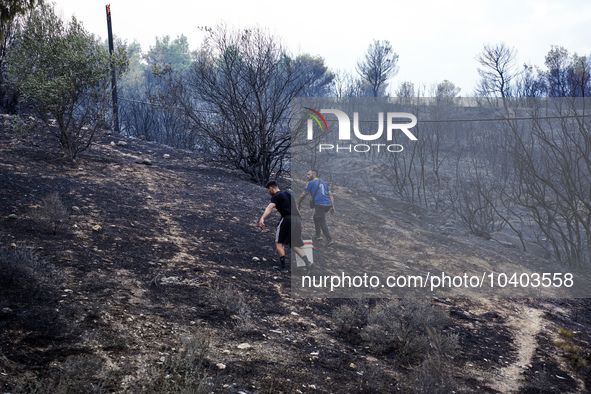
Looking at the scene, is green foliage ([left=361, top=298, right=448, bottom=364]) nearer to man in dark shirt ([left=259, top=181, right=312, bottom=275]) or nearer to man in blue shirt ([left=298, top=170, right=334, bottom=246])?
man in dark shirt ([left=259, top=181, right=312, bottom=275])

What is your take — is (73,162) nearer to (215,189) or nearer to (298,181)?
(215,189)

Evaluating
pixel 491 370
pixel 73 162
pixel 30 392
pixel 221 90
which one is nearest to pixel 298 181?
pixel 221 90

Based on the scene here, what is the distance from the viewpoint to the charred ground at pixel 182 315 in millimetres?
3826

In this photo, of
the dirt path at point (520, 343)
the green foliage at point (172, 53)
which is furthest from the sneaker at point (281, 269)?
the green foliage at point (172, 53)

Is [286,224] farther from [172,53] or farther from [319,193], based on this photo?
[172,53]

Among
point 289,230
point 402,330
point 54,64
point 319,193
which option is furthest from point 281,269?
point 54,64

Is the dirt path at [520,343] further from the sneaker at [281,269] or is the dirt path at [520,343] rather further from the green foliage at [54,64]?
the green foliage at [54,64]

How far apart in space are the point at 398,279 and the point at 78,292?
541 centimetres

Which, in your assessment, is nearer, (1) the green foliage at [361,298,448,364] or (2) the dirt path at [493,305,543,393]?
(2) the dirt path at [493,305,543,393]

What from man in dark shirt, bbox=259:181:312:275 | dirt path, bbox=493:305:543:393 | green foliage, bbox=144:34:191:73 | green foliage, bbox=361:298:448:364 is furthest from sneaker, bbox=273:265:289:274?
green foliage, bbox=144:34:191:73

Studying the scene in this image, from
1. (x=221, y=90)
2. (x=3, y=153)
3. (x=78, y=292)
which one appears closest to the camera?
(x=78, y=292)

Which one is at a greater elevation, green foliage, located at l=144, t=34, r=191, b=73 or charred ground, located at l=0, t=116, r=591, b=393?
green foliage, located at l=144, t=34, r=191, b=73

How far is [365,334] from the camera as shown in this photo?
538 centimetres

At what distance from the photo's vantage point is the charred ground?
12.6 ft
